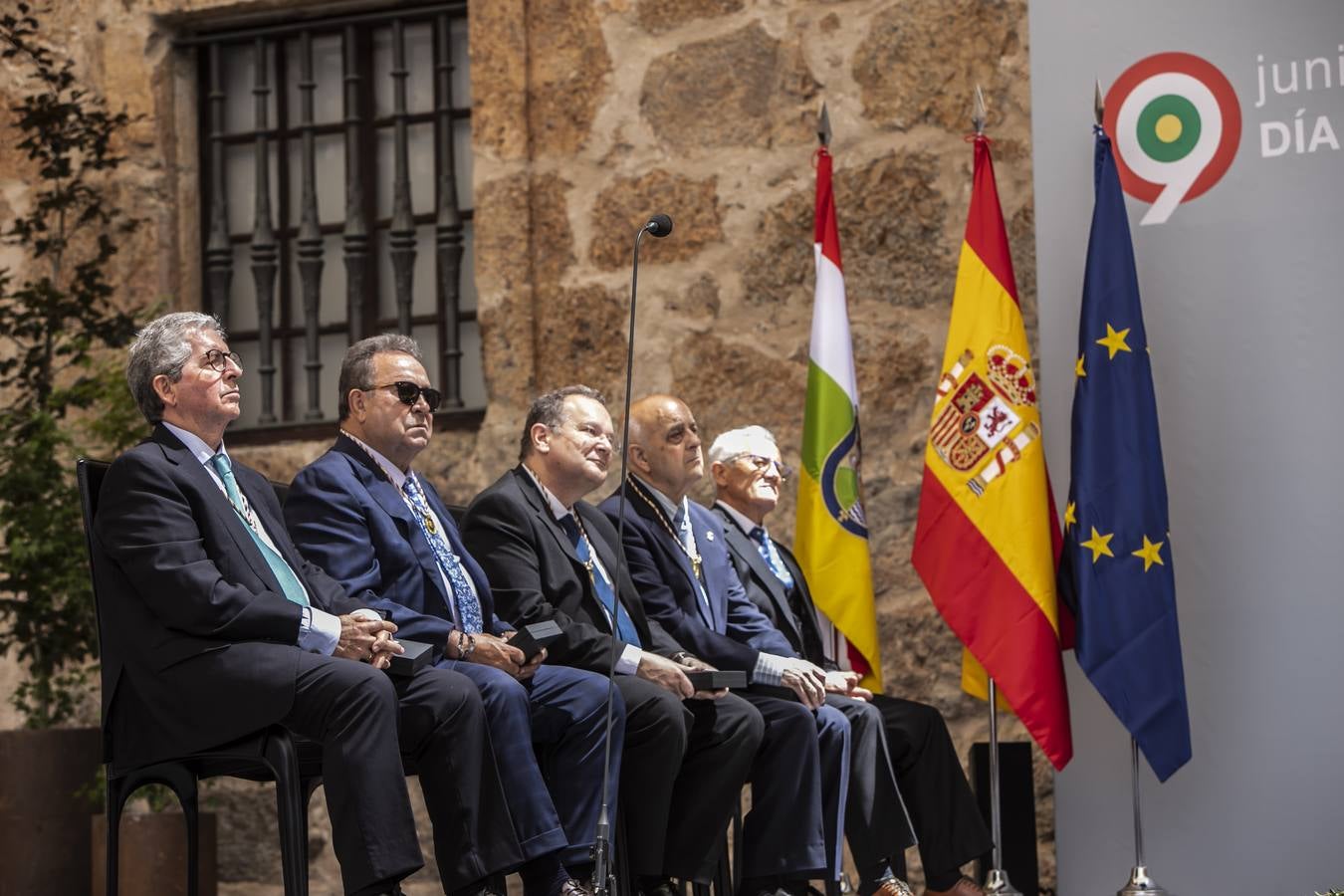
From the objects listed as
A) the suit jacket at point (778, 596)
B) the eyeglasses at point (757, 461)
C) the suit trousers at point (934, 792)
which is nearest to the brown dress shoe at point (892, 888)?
the suit trousers at point (934, 792)

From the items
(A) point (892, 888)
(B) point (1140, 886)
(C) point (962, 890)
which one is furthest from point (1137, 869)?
(A) point (892, 888)

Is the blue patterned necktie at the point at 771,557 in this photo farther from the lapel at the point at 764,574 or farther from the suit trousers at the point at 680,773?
the suit trousers at the point at 680,773

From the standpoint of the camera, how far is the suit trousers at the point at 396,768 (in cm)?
351

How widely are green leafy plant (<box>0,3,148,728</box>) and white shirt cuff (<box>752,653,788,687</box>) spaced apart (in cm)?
233

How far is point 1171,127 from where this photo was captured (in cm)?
564

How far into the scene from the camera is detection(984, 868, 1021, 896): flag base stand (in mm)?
5230

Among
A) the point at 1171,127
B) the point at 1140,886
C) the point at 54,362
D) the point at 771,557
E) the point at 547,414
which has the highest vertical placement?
the point at 1171,127

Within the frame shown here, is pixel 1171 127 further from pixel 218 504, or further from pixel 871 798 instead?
pixel 218 504

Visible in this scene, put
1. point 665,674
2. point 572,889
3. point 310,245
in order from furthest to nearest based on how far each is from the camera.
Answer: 1. point 310,245
2. point 665,674
3. point 572,889

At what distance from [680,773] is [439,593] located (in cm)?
73

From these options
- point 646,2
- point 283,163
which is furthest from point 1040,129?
point 283,163

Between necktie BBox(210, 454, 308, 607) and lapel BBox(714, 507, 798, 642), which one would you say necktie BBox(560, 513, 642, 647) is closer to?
lapel BBox(714, 507, 798, 642)

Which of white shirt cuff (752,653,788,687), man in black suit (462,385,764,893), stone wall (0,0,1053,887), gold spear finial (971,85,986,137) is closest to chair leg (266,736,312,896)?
man in black suit (462,385,764,893)

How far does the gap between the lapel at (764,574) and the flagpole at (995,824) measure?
597 millimetres
